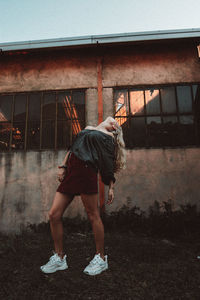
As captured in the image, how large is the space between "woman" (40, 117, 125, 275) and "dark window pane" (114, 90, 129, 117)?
286cm

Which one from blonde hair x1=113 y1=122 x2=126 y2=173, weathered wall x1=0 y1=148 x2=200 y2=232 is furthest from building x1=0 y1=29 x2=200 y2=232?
blonde hair x1=113 y1=122 x2=126 y2=173

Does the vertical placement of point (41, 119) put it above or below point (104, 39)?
below

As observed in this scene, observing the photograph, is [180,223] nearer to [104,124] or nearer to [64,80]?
[104,124]

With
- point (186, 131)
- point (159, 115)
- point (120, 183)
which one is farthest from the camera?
point (159, 115)

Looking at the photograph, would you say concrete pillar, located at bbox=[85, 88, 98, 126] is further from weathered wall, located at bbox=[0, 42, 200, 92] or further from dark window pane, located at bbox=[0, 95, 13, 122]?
dark window pane, located at bbox=[0, 95, 13, 122]

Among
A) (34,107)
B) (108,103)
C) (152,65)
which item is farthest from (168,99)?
(34,107)

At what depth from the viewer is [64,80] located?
17.2 feet

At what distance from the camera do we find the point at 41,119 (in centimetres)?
517

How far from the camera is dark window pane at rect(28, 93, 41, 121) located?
17.1 ft

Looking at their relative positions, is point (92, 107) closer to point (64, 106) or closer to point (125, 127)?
point (64, 106)

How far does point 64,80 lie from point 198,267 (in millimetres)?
4838

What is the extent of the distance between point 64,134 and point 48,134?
0.42m


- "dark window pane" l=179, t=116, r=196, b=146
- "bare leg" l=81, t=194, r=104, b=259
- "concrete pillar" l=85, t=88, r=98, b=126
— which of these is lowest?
"bare leg" l=81, t=194, r=104, b=259

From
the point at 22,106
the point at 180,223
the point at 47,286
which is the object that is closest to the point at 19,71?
the point at 22,106
